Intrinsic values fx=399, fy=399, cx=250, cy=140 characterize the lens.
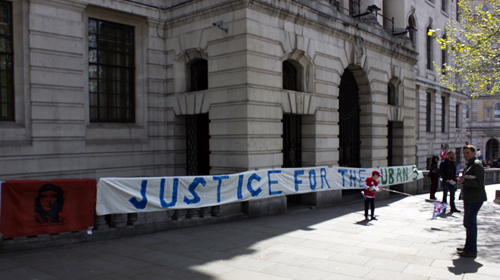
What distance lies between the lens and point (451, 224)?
1213 cm

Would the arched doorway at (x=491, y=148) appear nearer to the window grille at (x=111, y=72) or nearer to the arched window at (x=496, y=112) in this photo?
the arched window at (x=496, y=112)

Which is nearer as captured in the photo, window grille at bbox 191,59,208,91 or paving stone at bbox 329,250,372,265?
paving stone at bbox 329,250,372,265

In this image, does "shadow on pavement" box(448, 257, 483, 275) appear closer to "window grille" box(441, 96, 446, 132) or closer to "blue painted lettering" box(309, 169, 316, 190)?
"blue painted lettering" box(309, 169, 316, 190)

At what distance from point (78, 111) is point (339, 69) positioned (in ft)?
33.8

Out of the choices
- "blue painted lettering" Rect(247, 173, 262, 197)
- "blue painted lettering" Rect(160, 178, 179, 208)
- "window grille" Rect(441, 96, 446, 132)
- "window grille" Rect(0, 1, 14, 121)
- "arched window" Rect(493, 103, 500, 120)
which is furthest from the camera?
"arched window" Rect(493, 103, 500, 120)

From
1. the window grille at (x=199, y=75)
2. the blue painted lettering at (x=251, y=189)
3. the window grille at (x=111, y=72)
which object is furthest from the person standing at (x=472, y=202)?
the window grille at (x=111, y=72)

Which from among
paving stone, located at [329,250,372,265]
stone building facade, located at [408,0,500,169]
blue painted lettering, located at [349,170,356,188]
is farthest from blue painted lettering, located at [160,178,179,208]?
stone building facade, located at [408,0,500,169]

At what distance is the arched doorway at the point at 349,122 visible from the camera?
18.3m

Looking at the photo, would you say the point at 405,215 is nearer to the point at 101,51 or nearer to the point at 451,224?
the point at 451,224

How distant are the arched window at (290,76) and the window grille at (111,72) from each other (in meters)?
5.67

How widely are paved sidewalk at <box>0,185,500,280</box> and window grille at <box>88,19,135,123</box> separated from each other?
18.5 feet

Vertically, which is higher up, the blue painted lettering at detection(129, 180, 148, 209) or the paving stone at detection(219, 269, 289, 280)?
the blue painted lettering at detection(129, 180, 148, 209)

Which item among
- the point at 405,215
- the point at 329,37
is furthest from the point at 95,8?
the point at 405,215

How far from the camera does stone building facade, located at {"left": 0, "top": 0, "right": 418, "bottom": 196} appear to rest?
465 inches
